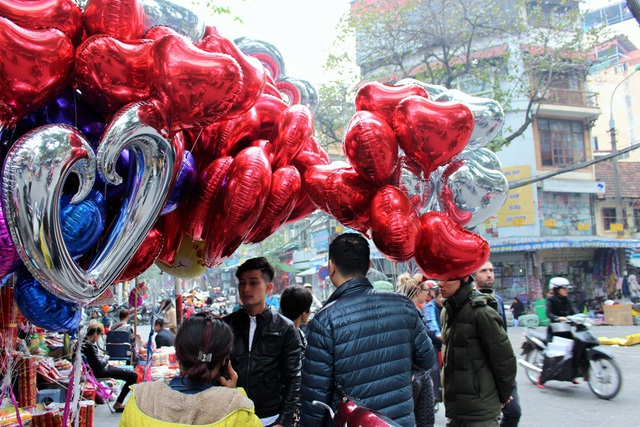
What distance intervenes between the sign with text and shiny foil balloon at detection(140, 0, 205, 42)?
57.3 feet

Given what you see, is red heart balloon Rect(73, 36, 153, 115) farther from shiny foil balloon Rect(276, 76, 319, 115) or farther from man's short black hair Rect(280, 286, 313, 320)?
man's short black hair Rect(280, 286, 313, 320)

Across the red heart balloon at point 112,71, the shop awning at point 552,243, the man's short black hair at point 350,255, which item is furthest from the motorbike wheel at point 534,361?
the shop awning at point 552,243

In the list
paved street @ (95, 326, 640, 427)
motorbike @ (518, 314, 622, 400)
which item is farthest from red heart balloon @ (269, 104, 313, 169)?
motorbike @ (518, 314, 622, 400)

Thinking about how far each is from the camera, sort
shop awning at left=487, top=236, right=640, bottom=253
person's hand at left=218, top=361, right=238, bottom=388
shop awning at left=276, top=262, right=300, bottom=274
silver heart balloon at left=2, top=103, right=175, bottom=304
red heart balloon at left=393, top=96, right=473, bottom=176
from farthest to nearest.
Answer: shop awning at left=276, top=262, right=300, bottom=274
shop awning at left=487, top=236, right=640, bottom=253
red heart balloon at left=393, top=96, right=473, bottom=176
person's hand at left=218, top=361, right=238, bottom=388
silver heart balloon at left=2, top=103, right=175, bottom=304

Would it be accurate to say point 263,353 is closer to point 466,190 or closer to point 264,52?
point 466,190

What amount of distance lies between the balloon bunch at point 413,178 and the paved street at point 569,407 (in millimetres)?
3859

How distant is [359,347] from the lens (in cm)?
215

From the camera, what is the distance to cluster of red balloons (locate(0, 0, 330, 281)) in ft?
5.43

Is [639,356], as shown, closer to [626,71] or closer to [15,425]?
[15,425]

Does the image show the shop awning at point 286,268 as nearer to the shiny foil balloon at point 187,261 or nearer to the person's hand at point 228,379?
the shiny foil balloon at point 187,261

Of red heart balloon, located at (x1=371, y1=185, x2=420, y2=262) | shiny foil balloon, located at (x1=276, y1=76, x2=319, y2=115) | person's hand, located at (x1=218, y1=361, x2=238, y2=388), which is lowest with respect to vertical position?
person's hand, located at (x1=218, y1=361, x2=238, y2=388)

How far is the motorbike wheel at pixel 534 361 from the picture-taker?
6.99 meters

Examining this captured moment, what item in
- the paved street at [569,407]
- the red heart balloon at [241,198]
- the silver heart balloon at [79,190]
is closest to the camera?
the silver heart balloon at [79,190]

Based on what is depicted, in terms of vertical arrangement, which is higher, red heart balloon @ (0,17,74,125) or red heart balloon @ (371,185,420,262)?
red heart balloon @ (0,17,74,125)
